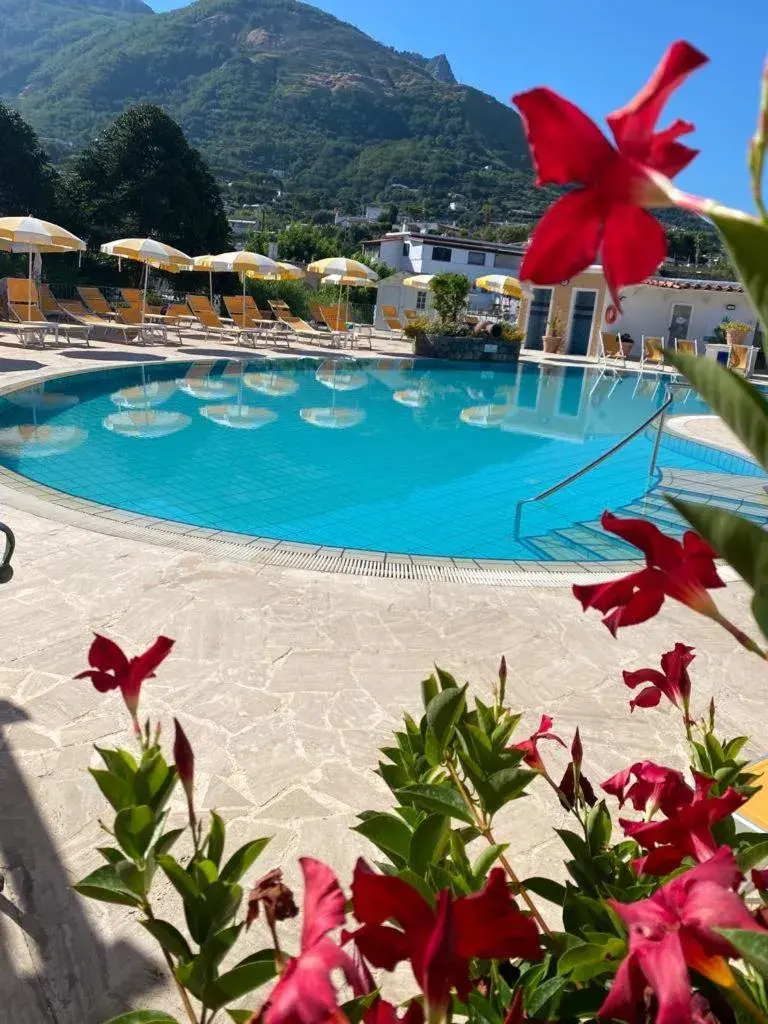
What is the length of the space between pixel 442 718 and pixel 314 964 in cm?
59

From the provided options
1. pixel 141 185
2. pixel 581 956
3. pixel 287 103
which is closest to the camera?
pixel 581 956

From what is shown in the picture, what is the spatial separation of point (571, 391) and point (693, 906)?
1793 centimetres

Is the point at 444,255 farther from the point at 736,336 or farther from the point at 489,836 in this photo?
the point at 489,836

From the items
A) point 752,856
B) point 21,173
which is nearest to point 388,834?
point 752,856

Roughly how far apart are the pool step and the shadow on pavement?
443 centimetres

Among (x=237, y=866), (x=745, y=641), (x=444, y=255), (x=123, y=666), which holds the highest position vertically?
(x=444, y=255)

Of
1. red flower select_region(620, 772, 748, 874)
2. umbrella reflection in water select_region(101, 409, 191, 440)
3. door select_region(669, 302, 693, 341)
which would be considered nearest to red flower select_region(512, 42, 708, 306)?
red flower select_region(620, 772, 748, 874)

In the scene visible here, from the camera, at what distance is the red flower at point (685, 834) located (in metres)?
0.82

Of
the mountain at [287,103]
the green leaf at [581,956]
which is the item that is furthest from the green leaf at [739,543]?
the mountain at [287,103]

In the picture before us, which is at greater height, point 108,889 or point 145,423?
point 108,889

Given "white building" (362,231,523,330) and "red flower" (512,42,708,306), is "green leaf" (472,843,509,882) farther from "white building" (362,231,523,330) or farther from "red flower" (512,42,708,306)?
"white building" (362,231,523,330)

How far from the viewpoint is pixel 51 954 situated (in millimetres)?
2178

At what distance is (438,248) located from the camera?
148ft

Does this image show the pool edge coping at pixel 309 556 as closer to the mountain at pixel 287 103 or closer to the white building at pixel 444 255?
the white building at pixel 444 255
